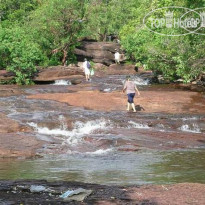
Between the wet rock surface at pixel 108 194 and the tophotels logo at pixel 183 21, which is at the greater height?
the tophotels logo at pixel 183 21

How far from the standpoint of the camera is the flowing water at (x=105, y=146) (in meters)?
10.7

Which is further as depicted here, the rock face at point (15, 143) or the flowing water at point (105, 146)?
the rock face at point (15, 143)

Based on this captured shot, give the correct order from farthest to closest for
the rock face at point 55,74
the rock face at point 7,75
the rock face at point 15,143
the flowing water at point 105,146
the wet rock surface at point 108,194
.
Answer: the rock face at point 55,74 → the rock face at point 7,75 → the rock face at point 15,143 → the flowing water at point 105,146 → the wet rock surface at point 108,194

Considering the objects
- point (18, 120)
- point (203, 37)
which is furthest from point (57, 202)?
point (203, 37)

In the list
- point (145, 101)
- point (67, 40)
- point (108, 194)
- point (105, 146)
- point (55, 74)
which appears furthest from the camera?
point (67, 40)

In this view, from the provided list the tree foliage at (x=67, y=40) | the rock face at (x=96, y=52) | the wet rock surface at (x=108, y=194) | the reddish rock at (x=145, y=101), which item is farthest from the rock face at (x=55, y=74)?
→ the wet rock surface at (x=108, y=194)

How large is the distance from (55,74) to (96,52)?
1367 cm

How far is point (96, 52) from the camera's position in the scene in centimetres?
4731

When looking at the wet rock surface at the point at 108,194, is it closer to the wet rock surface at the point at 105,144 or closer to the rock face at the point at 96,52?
the wet rock surface at the point at 105,144

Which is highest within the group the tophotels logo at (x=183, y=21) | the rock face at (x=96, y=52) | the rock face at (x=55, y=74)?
the tophotels logo at (x=183, y=21)

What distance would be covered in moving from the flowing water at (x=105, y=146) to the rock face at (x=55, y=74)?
10.2 metres

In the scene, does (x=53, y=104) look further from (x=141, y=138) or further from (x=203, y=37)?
(x=203, y=37)

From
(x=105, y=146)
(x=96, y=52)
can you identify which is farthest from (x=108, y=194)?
(x=96, y=52)

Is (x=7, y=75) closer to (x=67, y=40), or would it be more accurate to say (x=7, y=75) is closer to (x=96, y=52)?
(x=67, y=40)
